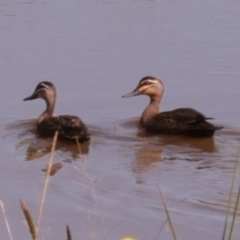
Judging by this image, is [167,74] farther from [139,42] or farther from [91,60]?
[139,42]

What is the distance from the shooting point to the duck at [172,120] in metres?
10.7

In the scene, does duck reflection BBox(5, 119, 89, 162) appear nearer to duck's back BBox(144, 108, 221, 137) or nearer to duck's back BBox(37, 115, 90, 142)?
duck's back BBox(37, 115, 90, 142)

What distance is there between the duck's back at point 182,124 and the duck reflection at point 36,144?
1.12 meters

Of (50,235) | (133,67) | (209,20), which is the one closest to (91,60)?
(133,67)

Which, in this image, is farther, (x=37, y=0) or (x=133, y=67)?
(x=37, y=0)

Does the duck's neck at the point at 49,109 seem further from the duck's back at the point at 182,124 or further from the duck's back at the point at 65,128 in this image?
the duck's back at the point at 182,124

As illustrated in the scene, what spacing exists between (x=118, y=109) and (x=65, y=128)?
1559 mm

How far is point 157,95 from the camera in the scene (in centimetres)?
1179

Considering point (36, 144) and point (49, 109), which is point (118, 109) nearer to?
point (49, 109)

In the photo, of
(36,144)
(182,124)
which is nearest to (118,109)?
(182,124)

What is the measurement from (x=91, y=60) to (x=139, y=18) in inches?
174

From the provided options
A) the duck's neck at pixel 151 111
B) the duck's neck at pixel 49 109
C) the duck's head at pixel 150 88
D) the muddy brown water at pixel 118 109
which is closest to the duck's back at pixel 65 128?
the muddy brown water at pixel 118 109

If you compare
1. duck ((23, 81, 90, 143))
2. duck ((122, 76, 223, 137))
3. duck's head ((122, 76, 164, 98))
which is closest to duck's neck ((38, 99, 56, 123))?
duck ((23, 81, 90, 143))

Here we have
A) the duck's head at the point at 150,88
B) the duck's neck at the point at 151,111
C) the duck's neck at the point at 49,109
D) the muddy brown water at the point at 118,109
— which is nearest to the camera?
the muddy brown water at the point at 118,109
